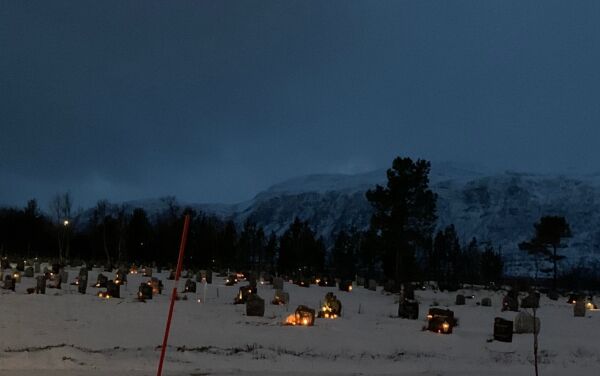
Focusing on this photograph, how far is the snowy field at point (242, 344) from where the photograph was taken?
42.0ft

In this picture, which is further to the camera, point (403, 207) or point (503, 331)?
point (403, 207)

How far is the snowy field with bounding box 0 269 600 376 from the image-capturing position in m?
12.8

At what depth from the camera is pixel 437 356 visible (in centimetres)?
1628

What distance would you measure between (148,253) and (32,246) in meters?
14.0

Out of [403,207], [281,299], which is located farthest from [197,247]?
[281,299]

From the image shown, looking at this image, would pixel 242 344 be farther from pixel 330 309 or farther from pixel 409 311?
pixel 409 311

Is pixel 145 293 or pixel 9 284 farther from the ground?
pixel 9 284

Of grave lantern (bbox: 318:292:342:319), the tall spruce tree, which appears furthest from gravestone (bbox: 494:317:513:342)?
the tall spruce tree

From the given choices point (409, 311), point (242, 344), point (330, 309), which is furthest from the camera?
point (409, 311)

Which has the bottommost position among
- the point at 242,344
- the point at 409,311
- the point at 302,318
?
the point at 242,344

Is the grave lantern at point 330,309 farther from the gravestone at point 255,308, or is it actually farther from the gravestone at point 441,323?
the gravestone at point 441,323

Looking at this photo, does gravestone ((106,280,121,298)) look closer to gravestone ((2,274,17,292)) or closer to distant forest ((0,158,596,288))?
gravestone ((2,274,17,292))

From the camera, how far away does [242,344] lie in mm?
16188

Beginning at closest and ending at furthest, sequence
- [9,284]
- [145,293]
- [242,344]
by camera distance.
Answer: [242,344] < [145,293] < [9,284]
